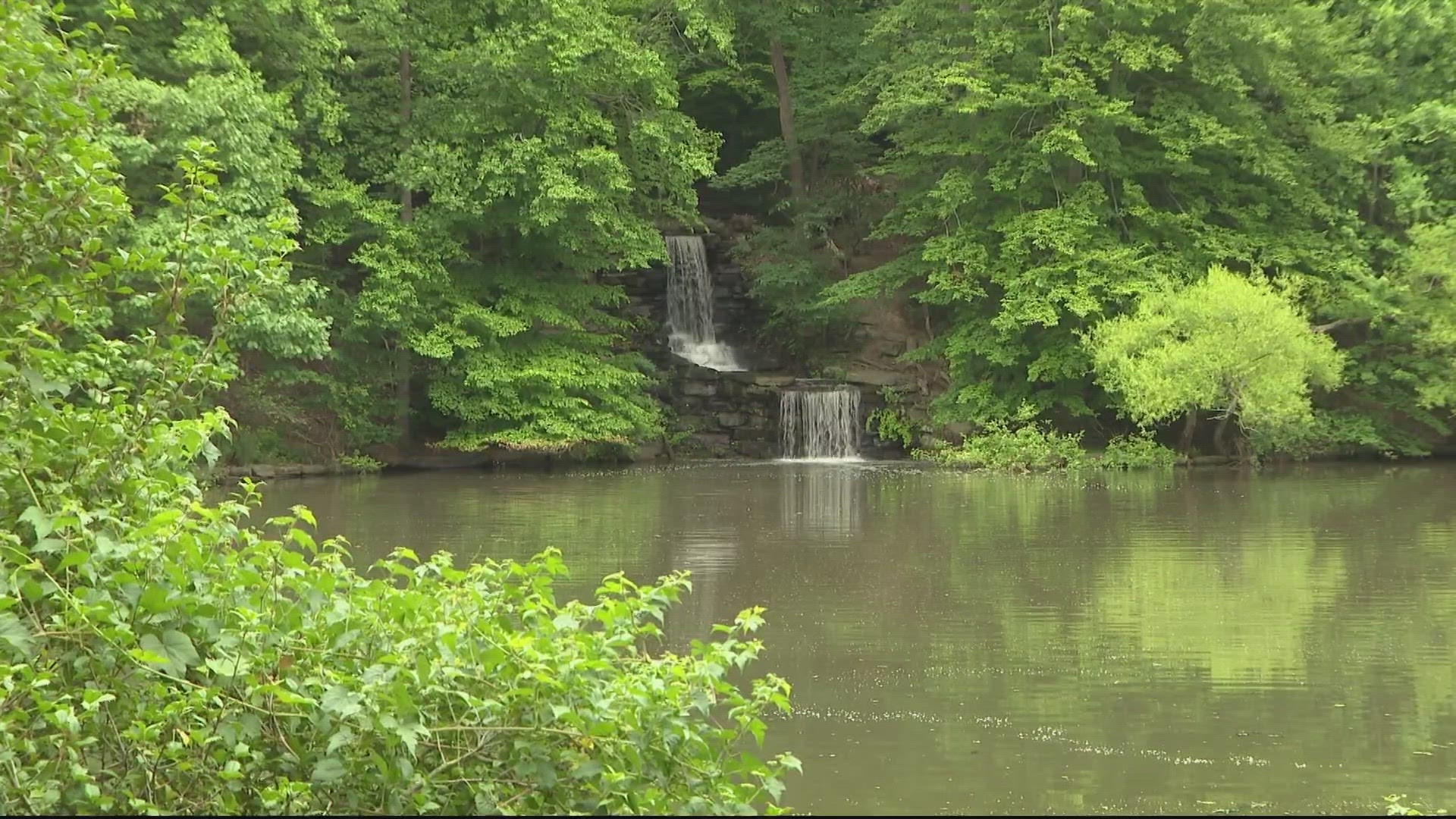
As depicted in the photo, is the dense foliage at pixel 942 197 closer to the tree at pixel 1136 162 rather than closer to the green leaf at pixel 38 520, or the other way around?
the tree at pixel 1136 162

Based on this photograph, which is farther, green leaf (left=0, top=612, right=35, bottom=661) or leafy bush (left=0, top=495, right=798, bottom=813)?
leafy bush (left=0, top=495, right=798, bottom=813)

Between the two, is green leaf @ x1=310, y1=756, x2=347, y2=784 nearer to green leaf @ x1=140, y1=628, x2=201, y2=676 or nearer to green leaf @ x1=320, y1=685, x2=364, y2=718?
green leaf @ x1=320, y1=685, x2=364, y2=718

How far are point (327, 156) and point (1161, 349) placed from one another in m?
14.4

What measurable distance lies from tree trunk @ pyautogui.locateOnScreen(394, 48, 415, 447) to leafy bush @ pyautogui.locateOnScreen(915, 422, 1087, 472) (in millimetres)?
9773

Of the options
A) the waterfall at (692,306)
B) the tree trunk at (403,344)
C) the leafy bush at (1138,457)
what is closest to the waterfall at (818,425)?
the waterfall at (692,306)

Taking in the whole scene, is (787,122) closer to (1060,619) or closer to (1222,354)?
(1222,354)

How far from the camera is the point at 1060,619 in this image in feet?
36.1

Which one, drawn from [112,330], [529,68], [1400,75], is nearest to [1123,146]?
[1400,75]

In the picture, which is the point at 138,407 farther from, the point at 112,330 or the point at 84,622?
the point at 112,330

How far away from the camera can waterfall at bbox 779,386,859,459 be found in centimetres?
2909

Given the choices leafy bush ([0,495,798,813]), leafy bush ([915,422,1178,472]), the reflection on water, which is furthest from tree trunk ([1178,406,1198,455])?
leafy bush ([0,495,798,813])

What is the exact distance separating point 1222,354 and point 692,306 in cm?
1216

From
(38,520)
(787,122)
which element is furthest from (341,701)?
(787,122)

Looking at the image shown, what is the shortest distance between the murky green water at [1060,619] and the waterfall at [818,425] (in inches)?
266
